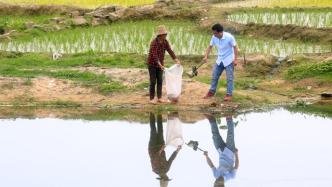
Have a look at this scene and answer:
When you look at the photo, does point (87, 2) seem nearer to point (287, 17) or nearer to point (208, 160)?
point (287, 17)

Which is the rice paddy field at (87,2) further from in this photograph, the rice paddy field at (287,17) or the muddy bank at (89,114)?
the muddy bank at (89,114)

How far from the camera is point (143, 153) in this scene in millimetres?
8906

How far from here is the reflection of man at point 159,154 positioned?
8.06 m

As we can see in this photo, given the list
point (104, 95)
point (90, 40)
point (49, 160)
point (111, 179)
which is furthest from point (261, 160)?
point (90, 40)

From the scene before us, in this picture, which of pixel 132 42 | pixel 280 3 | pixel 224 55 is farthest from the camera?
pixel 280 3

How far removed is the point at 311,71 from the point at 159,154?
15.5 feet

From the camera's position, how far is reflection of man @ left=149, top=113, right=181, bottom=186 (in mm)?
8062

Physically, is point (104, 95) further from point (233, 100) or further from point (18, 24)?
point (18, 24)

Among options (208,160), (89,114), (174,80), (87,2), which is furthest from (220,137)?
(87,2)

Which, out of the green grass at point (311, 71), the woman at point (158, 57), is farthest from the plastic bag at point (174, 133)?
the green grass at point (311, 71)

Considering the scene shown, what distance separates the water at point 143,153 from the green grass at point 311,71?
5.82ft

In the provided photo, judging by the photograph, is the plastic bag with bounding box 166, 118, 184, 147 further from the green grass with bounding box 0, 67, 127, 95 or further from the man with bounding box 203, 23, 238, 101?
the green grass with bounding box 0, 67, 127, 95

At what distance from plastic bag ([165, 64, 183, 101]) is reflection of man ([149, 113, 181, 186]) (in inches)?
33.7

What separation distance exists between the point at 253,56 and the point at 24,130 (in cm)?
517
